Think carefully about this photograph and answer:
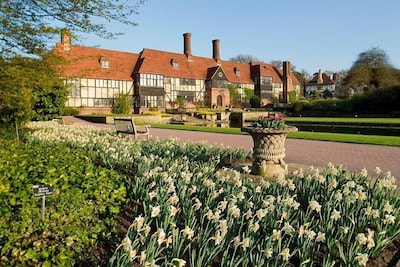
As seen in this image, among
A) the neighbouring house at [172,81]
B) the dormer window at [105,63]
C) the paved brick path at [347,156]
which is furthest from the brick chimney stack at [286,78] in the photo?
the paved brick path at [347,156]

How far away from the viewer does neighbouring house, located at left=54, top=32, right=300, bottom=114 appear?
4509 cm

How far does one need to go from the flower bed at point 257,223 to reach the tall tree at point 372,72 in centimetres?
4913

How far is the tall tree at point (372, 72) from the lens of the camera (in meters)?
48.2

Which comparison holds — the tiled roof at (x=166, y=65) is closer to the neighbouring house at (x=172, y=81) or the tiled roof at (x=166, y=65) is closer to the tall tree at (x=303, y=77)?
the neighbouring house at (x=172, y=81)

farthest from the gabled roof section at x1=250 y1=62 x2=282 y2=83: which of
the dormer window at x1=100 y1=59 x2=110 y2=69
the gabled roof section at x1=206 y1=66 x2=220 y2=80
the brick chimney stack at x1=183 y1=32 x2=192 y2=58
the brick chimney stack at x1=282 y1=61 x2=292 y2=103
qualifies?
the dormer window at x1=100 y1=59 x2=110 y2=69

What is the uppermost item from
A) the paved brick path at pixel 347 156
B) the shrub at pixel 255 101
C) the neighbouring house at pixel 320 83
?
the neighbouring house at pixel 320 83

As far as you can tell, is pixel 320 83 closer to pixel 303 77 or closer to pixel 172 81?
pixel 303 77

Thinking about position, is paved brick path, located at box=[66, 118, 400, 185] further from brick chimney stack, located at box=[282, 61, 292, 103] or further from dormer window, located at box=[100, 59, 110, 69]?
brick chimney stack, located at box=[282, 61, 292, 103]

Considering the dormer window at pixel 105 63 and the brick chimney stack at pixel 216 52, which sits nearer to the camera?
the dormer window at pixel 105 63

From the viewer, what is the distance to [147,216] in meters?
3.54

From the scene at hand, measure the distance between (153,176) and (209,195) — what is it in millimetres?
1063

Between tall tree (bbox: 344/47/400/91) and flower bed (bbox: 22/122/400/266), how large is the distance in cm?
4913

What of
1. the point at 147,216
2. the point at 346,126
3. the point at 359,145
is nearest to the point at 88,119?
the point at 346,126

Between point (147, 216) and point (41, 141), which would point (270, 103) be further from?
point (147, 216)
